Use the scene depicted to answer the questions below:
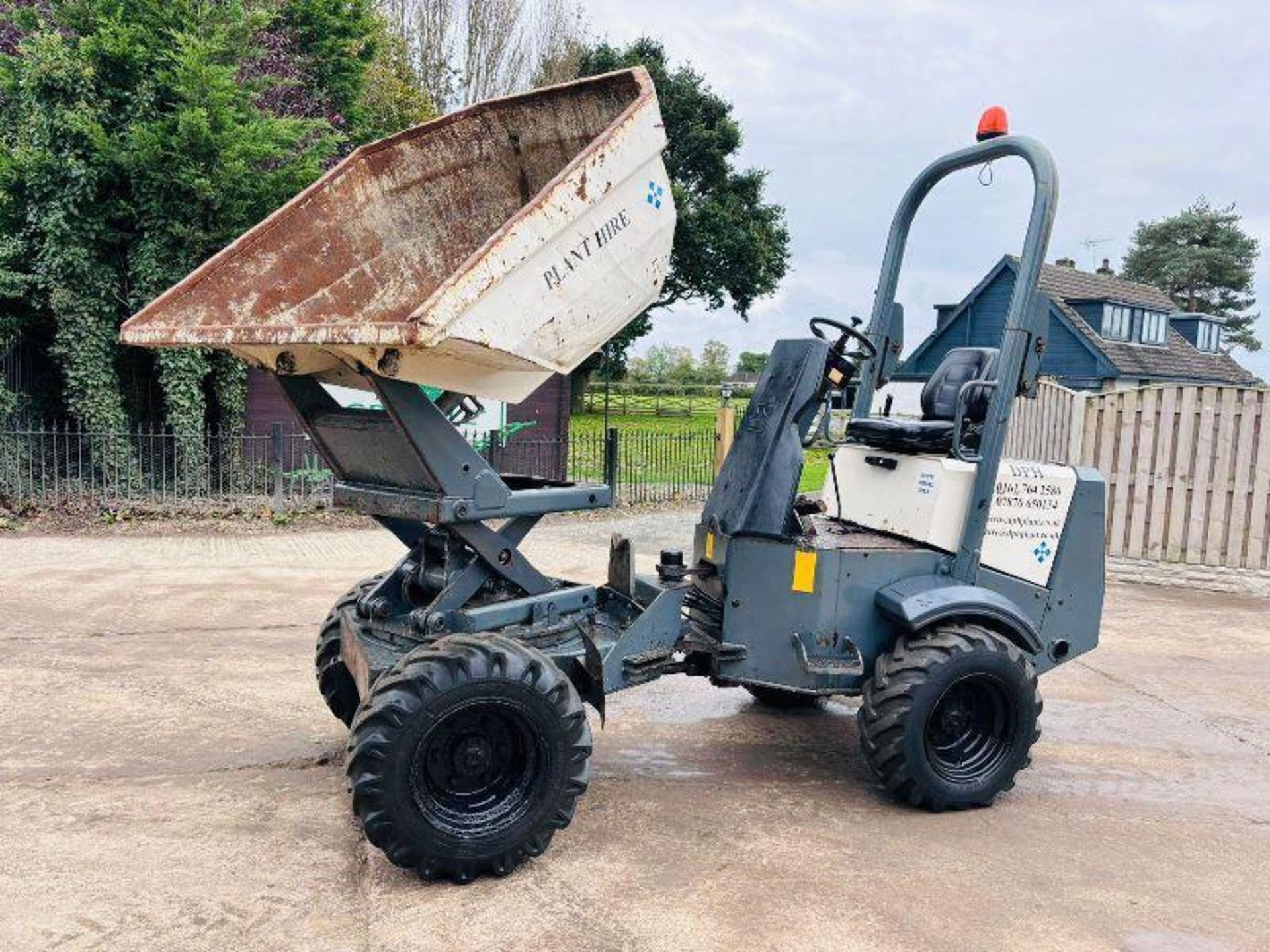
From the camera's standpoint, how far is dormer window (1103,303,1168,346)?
106 ft

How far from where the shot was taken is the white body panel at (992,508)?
4.80 meters

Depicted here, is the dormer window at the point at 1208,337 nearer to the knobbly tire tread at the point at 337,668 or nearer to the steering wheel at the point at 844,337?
the steering wheel at the point at 844,337

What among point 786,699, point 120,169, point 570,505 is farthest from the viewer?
point 120,169

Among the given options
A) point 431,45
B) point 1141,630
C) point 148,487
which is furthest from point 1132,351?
point 148,487

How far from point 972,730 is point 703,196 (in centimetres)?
2921

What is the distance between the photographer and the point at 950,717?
4.66 meters

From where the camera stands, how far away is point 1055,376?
31.9 meters

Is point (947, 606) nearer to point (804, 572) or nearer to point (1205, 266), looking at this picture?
point (804, 572)

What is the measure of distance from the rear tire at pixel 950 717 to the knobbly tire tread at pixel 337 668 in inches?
92.2

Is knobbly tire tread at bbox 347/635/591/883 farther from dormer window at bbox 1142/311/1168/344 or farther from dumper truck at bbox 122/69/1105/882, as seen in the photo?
dormer window at bbox 1142/311/1168/344

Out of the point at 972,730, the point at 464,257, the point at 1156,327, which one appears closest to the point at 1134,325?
the point at 1156,327

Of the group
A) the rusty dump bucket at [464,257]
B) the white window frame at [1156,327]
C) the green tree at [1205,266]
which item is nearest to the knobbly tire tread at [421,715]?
the rusty dump bucket at [464,257]

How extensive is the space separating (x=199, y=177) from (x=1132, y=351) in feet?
95.0

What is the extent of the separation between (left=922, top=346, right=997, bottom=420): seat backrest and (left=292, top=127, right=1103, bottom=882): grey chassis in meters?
0.08
